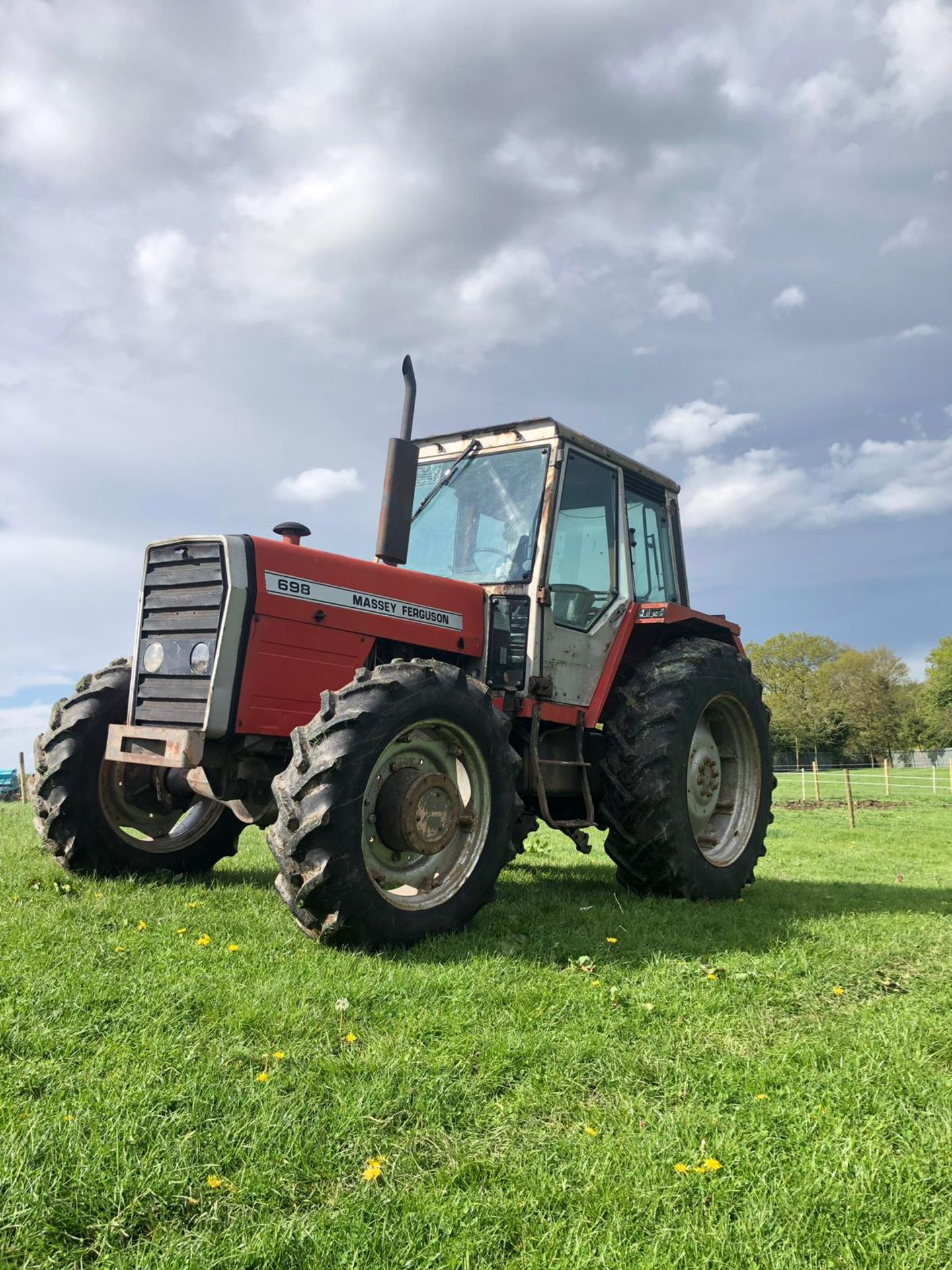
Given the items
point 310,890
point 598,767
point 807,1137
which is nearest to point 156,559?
point 310,890

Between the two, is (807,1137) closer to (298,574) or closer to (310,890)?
(310,890)

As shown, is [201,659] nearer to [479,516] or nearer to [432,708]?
[432,708]

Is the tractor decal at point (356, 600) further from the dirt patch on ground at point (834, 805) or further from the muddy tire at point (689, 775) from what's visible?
the dirt patch on ground at point (834, 805)

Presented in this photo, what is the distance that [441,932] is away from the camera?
14.6ft

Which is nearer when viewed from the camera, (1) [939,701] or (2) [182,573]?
(2) [182,573]

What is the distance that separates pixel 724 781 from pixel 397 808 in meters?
3.56

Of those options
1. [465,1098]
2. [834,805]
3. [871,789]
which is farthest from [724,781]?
[871,789]

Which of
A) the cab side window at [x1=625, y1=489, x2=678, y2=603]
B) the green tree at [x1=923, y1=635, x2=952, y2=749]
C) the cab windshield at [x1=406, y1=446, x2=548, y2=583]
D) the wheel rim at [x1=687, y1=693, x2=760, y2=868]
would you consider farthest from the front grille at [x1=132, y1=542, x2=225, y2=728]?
the green tree at [x1=923, y1=635, x2=952, y2=749]

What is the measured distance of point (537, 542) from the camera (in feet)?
19.0

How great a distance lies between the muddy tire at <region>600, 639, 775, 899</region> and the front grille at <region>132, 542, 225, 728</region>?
2.69 m

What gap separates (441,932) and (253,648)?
1.74m

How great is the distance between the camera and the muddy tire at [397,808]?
3994 millimetres

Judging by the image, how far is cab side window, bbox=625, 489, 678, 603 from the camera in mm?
6781

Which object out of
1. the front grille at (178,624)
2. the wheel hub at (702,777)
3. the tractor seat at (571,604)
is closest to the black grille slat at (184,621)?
the front grille at (178,624)
